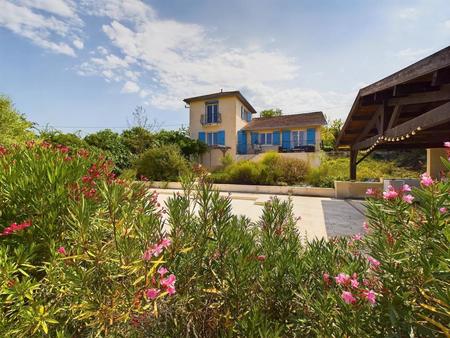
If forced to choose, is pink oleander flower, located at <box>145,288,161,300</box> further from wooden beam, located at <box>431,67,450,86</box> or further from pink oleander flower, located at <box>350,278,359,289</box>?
wooden beam, located at <box>431,67,450,86</box>

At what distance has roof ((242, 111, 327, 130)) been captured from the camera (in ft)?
73.1

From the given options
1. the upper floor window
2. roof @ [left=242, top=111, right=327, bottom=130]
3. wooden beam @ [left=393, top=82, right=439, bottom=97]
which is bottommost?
wooden beam @ [left=393, top=82, right=439, bottom=97]

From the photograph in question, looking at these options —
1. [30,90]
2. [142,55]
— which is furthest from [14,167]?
[30,90]

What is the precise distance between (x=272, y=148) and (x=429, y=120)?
63.0ft

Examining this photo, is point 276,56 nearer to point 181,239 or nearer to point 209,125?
point 181,239

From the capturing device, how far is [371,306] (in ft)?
3.10

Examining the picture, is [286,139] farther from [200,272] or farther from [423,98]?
[200,272]

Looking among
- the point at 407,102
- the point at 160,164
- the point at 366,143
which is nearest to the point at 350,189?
the point at 366,143

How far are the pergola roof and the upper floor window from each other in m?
16.2

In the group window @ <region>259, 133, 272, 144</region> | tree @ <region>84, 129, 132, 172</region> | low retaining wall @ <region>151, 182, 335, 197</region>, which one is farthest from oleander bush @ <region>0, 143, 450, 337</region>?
window @ <region>259, 133, 272, 144</region>

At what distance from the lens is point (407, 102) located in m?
4.91

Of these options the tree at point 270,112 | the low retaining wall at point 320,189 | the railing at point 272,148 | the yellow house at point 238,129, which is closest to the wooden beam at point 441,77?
the low retaining wall at point 320,189

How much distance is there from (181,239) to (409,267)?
104 cm

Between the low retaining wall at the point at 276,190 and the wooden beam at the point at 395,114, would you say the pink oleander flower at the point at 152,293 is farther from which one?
the low retaining wall at the point at 276,190
